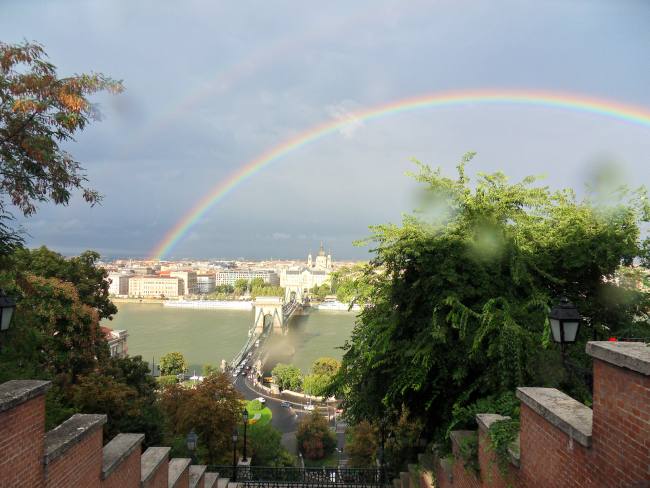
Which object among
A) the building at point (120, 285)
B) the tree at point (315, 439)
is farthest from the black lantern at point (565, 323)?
the building at point (120, 285)

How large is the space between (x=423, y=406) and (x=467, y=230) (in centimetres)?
321

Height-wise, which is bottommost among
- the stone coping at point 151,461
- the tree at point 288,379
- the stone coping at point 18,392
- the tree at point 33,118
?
the tree at point 288,379

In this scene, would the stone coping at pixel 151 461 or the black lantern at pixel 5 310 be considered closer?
the black lantern at pixel 5 310

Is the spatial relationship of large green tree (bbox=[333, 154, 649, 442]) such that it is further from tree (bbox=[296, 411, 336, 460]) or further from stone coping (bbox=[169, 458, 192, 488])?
tree (bbox=[296, 411, 336, 460])

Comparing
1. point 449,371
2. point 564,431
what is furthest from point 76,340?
point 564,431

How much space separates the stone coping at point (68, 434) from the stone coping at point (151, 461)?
1757 millimetres

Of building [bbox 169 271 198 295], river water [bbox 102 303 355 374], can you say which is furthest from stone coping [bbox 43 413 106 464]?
building [bbox 169 271 198 295]

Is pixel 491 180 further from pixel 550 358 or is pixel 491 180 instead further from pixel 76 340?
pixel 76 340

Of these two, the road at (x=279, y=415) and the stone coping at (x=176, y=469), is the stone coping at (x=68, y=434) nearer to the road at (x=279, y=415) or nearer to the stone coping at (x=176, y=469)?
the stone coping at (x=176, y=469)

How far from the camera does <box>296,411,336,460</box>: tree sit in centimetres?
2834

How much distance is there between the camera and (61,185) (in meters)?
6.69

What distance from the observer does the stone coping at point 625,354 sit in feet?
8.60

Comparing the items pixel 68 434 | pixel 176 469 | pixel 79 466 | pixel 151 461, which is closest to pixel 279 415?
pixel 176 469

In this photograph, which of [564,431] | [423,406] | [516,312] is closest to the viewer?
[564,431]
